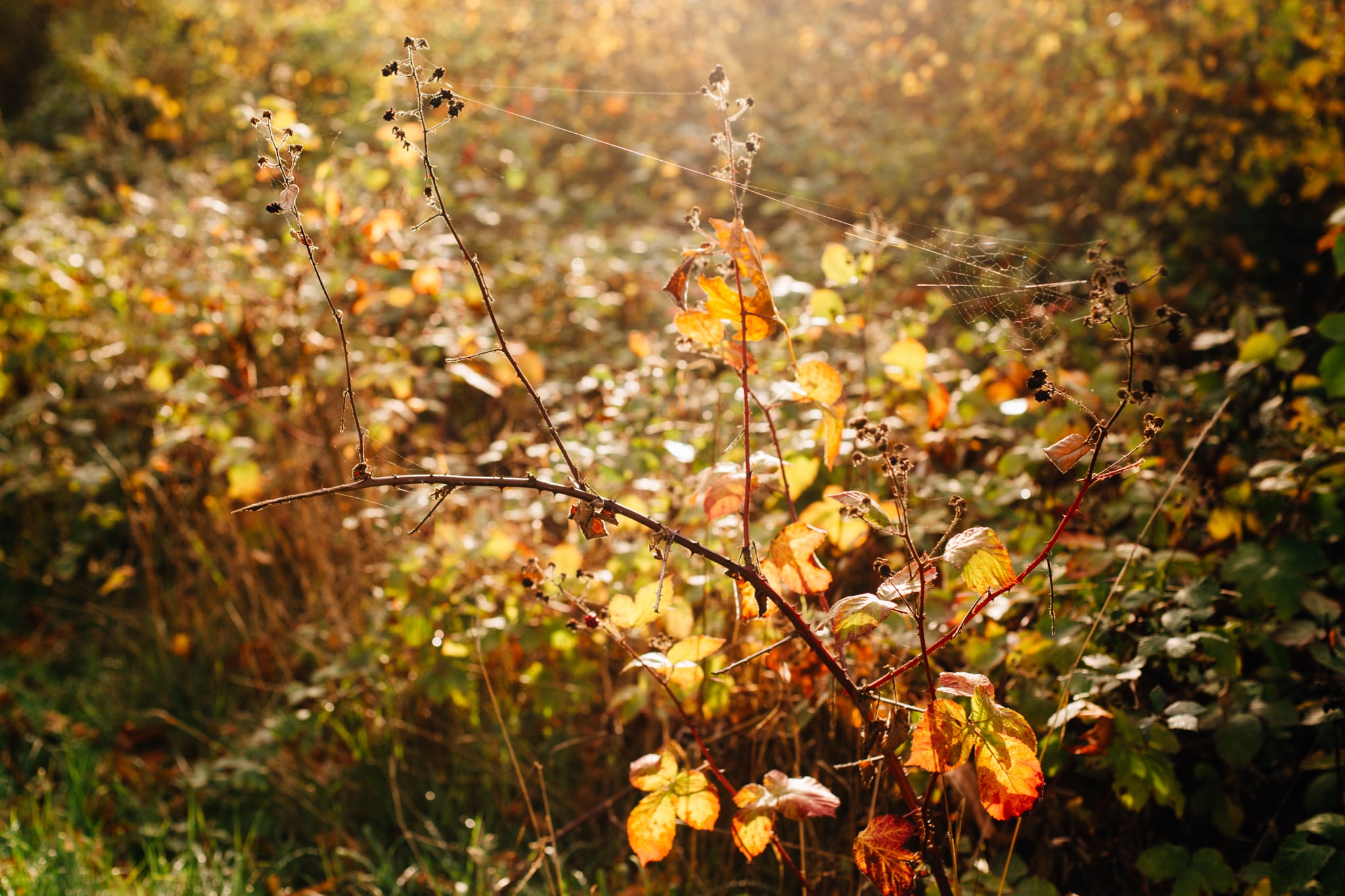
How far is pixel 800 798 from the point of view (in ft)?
3.43

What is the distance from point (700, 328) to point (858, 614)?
39cm

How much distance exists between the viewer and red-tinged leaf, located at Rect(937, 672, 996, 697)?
1.00 metres

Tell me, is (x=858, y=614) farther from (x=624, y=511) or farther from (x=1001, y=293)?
(x=1001, y=293)

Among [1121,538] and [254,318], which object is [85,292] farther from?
[1121,538]

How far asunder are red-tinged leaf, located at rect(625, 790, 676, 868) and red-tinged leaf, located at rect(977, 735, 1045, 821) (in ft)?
1.29

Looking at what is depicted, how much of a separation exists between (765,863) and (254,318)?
2306 mm

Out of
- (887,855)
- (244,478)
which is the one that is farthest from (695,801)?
(244,478)

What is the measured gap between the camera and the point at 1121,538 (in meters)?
1.76

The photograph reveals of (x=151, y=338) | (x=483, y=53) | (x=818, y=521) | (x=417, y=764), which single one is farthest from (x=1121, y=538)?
(x=483, y=53)

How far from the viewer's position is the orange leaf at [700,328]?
1.08 meters

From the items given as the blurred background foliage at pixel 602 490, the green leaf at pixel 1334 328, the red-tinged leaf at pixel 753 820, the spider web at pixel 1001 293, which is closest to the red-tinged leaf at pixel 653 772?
the red-tinged leaf at pixel 753 820

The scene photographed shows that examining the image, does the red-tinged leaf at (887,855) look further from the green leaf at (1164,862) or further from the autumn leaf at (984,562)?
the green leaf at (1164,862)

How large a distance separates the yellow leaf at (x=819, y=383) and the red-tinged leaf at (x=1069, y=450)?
0.26m

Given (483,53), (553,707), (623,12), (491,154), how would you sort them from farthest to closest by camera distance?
(623,12), (483,53), (491,154), (553,707)
